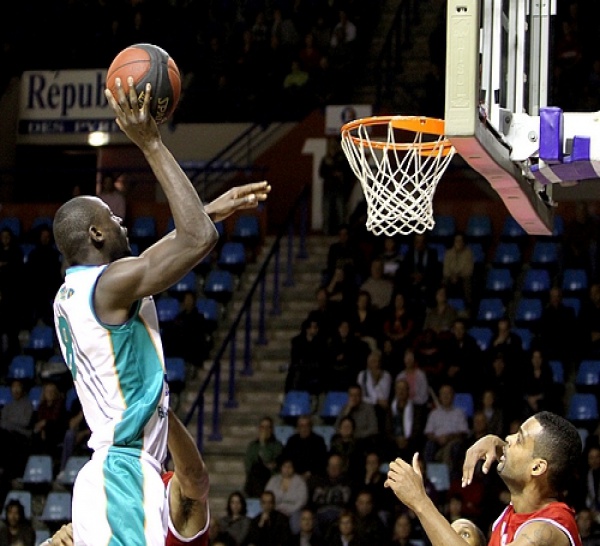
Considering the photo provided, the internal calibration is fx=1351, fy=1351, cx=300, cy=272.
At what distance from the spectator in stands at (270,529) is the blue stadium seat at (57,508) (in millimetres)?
1858

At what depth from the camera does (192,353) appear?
13320 mm

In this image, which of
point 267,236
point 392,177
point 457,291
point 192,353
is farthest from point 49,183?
point 392,177

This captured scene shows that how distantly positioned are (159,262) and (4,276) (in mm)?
10668

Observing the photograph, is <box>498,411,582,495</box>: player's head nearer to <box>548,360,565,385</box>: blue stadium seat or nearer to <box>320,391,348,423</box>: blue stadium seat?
<box>548,360,565,385</box>: blue stadium seat

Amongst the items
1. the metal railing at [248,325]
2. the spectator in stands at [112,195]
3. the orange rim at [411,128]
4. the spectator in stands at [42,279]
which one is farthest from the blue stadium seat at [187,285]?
the orange rim at [411,128]

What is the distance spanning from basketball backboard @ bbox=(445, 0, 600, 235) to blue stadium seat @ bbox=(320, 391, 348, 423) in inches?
245

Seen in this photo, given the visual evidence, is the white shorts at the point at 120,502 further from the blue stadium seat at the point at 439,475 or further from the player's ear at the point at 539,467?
the blue stadium seat at the point at 439,475

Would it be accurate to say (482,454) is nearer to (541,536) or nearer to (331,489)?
(541,536)

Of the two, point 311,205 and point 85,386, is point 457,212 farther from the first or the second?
A: point 85,386

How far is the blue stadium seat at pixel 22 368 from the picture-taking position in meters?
13.4

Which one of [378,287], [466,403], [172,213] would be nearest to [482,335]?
[466,403]

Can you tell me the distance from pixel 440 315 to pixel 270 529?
3.02 m

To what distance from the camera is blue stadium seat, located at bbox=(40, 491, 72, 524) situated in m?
11.5

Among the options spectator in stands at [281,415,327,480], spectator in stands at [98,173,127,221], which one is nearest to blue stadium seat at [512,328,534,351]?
spectator in stands at [281,415,327,480]
